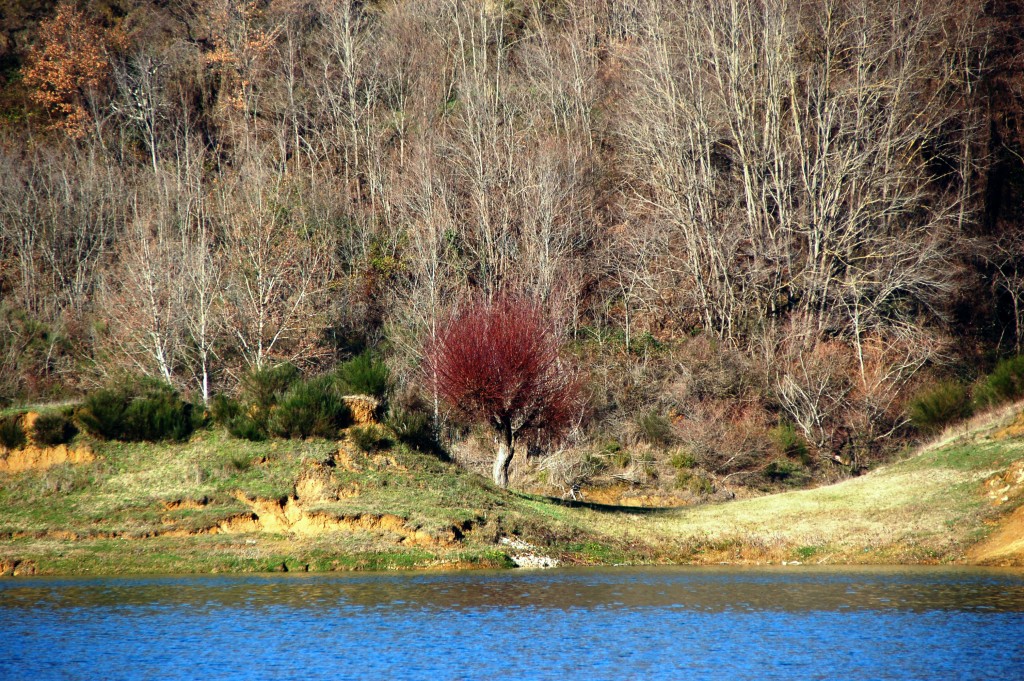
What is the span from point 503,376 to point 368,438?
492cm

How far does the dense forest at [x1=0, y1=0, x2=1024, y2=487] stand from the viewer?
46.7 meters

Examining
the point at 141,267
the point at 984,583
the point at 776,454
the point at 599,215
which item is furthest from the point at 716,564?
the point at 599,215

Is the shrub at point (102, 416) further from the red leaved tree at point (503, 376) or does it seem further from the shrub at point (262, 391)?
the red leaved tree at point (503, 376)

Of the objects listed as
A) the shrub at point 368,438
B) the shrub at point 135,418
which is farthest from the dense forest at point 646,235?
the shrub at point 368,438

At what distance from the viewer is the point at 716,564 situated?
29.0m

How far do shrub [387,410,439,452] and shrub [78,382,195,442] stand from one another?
20.4 ft

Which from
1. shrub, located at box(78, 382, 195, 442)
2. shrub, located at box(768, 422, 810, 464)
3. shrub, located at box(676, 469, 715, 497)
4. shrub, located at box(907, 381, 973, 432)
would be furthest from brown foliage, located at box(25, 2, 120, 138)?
shrub, located at box(907, 381, 973, 432)

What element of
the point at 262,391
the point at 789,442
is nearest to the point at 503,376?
the point at 262,391

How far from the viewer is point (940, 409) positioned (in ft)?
133

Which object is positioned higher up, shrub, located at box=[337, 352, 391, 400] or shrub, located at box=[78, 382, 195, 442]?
shrub, located at box=[337, 352, 391, 400]

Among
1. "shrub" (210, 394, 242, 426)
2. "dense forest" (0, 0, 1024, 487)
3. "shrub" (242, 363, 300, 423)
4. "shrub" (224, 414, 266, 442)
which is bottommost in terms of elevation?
"shrub" (224, 414, 266, 442)

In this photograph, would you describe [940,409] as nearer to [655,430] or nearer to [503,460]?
[655,430]

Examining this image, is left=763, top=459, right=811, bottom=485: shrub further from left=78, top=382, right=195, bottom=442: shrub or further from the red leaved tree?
left=78, top=382, right=195, bottom=442: shrub

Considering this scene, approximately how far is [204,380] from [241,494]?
14067mm
